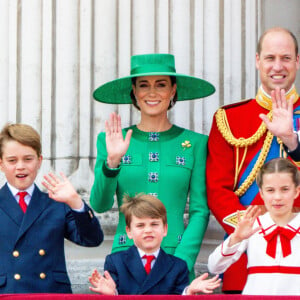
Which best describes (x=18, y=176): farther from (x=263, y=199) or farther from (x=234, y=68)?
(x=234, y=68)

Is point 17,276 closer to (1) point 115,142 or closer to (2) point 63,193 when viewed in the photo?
(2) point 63,193

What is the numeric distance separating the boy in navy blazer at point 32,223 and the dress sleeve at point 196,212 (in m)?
0.46

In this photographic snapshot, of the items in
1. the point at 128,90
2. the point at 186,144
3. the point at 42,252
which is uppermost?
the point at 128,90

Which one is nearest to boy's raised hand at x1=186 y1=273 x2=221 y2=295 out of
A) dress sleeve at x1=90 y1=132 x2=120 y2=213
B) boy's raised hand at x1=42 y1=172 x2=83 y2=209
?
boy's raised hand at x1=42 y1=172 x2=83 y2=209

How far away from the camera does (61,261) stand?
449 cm

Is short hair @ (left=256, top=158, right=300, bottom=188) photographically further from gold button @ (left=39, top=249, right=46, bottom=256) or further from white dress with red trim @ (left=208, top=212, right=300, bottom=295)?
gold button @ (left=39, top=249, right=46, bottom=256)

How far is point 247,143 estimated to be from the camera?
4.91 meters

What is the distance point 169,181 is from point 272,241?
68cm

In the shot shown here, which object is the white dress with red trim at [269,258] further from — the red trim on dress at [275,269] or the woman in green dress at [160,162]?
the woman in green dress at [160,162]

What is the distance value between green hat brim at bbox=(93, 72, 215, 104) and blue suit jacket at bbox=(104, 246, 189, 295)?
3.34ft

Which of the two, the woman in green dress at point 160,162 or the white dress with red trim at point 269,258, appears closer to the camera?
the white dress with red trim at point 269,258

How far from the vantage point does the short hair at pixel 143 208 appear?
14.5 feet

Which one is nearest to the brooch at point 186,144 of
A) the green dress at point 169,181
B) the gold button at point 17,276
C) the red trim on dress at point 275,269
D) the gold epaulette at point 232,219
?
the green dress at point 169,181

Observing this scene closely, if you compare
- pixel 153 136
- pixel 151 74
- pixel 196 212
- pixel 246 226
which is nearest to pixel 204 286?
pixel 246 226
